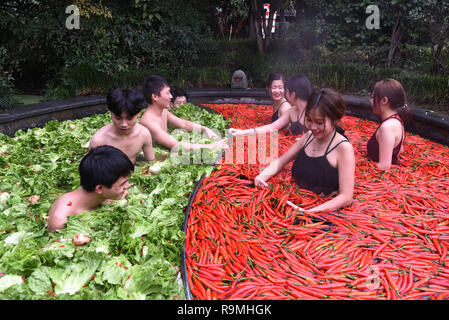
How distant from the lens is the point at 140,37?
9938mm

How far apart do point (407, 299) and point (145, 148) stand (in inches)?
124

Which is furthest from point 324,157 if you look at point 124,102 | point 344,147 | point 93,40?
point 93,40

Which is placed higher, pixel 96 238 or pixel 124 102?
pixel 124 102

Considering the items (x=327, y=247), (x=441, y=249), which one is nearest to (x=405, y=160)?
(x=441, y=249)

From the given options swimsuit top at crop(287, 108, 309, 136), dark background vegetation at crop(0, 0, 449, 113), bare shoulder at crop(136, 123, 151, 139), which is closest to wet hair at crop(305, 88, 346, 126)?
bare shoulder at crop(136, 123, 151, 139)

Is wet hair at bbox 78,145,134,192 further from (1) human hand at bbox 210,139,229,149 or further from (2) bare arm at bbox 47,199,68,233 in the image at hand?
(1) human hand at bbox 210,139,229,149

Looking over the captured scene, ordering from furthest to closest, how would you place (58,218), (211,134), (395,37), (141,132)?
(395,37) < (211,134) < (141,132) < (58,218)

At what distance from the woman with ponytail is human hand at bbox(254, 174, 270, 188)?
5.06ft

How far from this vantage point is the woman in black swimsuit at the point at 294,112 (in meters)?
4.97

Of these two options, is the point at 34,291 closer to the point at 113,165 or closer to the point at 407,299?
the point at 113,165

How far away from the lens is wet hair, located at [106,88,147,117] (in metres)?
3.42

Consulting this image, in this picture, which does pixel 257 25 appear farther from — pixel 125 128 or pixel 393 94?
pixel 125 128

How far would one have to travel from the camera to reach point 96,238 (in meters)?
2.50

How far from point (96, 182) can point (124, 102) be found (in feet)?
3.69
